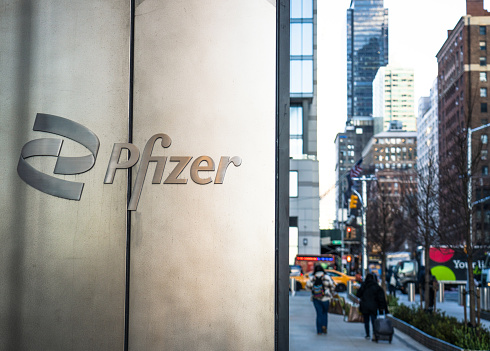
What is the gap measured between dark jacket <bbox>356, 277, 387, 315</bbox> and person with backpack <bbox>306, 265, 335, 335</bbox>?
2.88 ft

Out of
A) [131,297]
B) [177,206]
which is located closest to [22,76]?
[177,206]

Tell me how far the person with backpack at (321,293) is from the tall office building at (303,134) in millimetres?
37313

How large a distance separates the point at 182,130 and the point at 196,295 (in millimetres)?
1488

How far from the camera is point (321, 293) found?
16891 millimetres

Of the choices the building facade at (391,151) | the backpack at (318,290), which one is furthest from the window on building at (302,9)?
the building facade at (391,151)

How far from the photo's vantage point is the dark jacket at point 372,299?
16.6 meters

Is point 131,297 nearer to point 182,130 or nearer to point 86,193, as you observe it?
point 86,193

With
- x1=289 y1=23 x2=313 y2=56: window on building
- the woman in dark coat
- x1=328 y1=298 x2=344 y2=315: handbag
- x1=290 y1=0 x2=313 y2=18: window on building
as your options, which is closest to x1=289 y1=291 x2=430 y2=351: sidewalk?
the woman in dark coat

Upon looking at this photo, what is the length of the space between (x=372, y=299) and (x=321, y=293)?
1.27 meters

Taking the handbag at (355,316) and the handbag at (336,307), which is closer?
the handbag at (355,316)

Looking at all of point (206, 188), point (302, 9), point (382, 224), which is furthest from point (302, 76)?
point (206, 188)

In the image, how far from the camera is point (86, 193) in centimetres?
605

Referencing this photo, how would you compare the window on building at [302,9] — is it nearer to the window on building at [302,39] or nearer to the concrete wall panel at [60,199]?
the window on building at [302,39]

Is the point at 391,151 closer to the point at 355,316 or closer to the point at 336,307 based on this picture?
the point at 336,307
